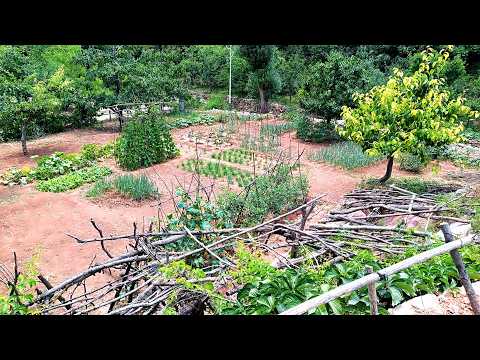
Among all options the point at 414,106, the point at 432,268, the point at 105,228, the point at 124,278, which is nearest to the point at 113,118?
the point at 105,228

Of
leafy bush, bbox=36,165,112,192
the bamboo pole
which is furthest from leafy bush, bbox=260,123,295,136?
the bamboo pole

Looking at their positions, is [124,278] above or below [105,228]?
above

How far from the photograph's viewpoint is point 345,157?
9422 millimetres

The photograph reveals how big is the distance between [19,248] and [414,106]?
5769 millimetres

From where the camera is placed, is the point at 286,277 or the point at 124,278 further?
the point at 124,278

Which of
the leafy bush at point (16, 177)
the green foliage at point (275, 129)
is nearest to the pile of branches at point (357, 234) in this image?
the leafy bush at point (16, 177)

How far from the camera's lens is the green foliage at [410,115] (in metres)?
5.65

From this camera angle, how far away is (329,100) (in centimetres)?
1067

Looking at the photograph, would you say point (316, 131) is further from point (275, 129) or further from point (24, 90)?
point (24, 90)

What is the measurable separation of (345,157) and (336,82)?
2.19 meters

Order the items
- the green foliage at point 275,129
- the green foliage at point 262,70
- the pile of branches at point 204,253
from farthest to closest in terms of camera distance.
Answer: the green foliage at point 262,70 < the green foliage at point 275,129 < the pile of branches at point 204,253

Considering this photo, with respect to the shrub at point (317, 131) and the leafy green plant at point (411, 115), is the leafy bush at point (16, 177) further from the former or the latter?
the shrub at point (317, 131)

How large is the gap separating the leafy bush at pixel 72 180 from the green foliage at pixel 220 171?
5.83 feet
